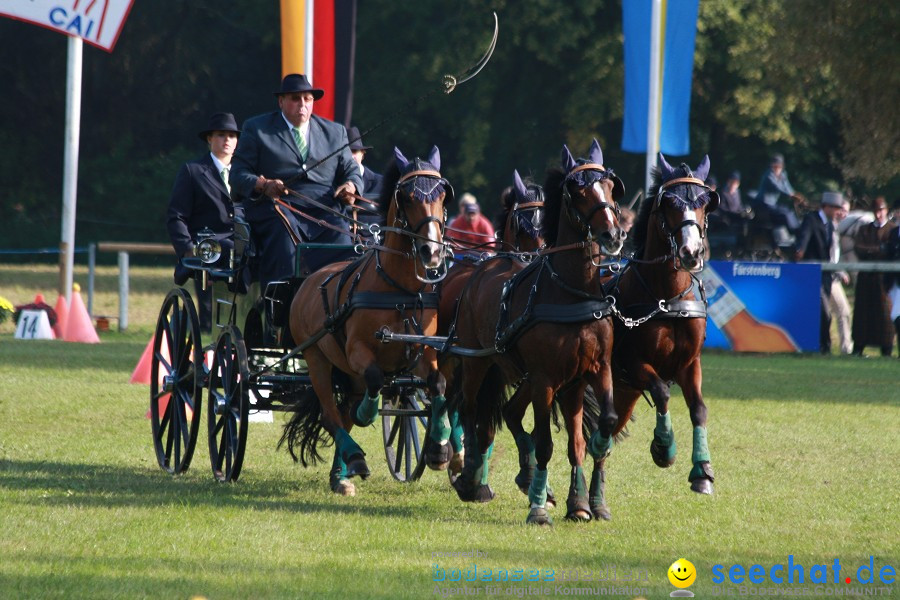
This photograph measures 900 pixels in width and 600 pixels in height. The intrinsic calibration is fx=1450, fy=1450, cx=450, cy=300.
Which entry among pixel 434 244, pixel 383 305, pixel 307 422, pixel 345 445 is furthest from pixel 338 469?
pixel 434 244

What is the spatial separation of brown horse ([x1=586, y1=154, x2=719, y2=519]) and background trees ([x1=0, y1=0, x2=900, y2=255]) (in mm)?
18510

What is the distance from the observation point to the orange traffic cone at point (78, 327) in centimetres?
2052

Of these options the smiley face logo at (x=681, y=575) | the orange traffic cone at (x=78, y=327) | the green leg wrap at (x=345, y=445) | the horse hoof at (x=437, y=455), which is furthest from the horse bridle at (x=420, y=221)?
the orange traffic cone at (x=78, y=327)

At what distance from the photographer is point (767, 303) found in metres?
19.3

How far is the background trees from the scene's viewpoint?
33.0 metres

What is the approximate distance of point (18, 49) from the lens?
1497 inches

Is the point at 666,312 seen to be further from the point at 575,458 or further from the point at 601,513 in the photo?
the point at 601,513

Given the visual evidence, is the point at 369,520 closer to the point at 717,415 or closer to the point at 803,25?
the point at 717,415

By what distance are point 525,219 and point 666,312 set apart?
1.76m

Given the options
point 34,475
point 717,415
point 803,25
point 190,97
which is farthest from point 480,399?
point 190,97

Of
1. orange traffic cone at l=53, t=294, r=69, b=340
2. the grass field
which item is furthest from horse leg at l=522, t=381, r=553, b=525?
orange traffic cone at l=53, t=294, r=69, b=340

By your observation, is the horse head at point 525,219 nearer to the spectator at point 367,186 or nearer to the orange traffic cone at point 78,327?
the spectator at point 367,186

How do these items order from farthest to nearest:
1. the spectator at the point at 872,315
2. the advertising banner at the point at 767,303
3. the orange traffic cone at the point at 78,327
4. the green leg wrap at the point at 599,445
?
the orange traffic cone at the point at 78,327, the spectator at the point at 872,315, the advertising banner at the point at 767,303, the green leg wrap at the point at 599,445

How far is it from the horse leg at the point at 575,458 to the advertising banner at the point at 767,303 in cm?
1132
